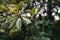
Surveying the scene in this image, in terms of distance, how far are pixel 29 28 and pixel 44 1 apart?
65cm

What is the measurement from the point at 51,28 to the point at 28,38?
414 millimetres

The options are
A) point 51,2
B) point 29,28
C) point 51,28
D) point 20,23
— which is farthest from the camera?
point 51,2

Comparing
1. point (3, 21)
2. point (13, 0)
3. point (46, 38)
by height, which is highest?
point (13, 0)

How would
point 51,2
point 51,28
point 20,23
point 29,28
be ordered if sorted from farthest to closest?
point 51,2
point 51,28
point 29,28
point 20,23

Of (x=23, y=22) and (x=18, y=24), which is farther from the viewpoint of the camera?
(x=23, y=22)

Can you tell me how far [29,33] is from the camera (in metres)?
2.93

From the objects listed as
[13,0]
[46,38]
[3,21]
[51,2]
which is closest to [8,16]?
[3,21]

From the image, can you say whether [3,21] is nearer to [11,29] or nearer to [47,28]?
[11,29]

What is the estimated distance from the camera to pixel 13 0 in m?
2.94

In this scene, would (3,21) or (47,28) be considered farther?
(47,28)

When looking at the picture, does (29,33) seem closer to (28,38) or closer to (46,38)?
(28,38)

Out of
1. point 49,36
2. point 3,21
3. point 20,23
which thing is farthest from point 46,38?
point 3,21

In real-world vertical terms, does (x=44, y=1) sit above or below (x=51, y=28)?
above

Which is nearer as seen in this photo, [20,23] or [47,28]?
[20,23]
